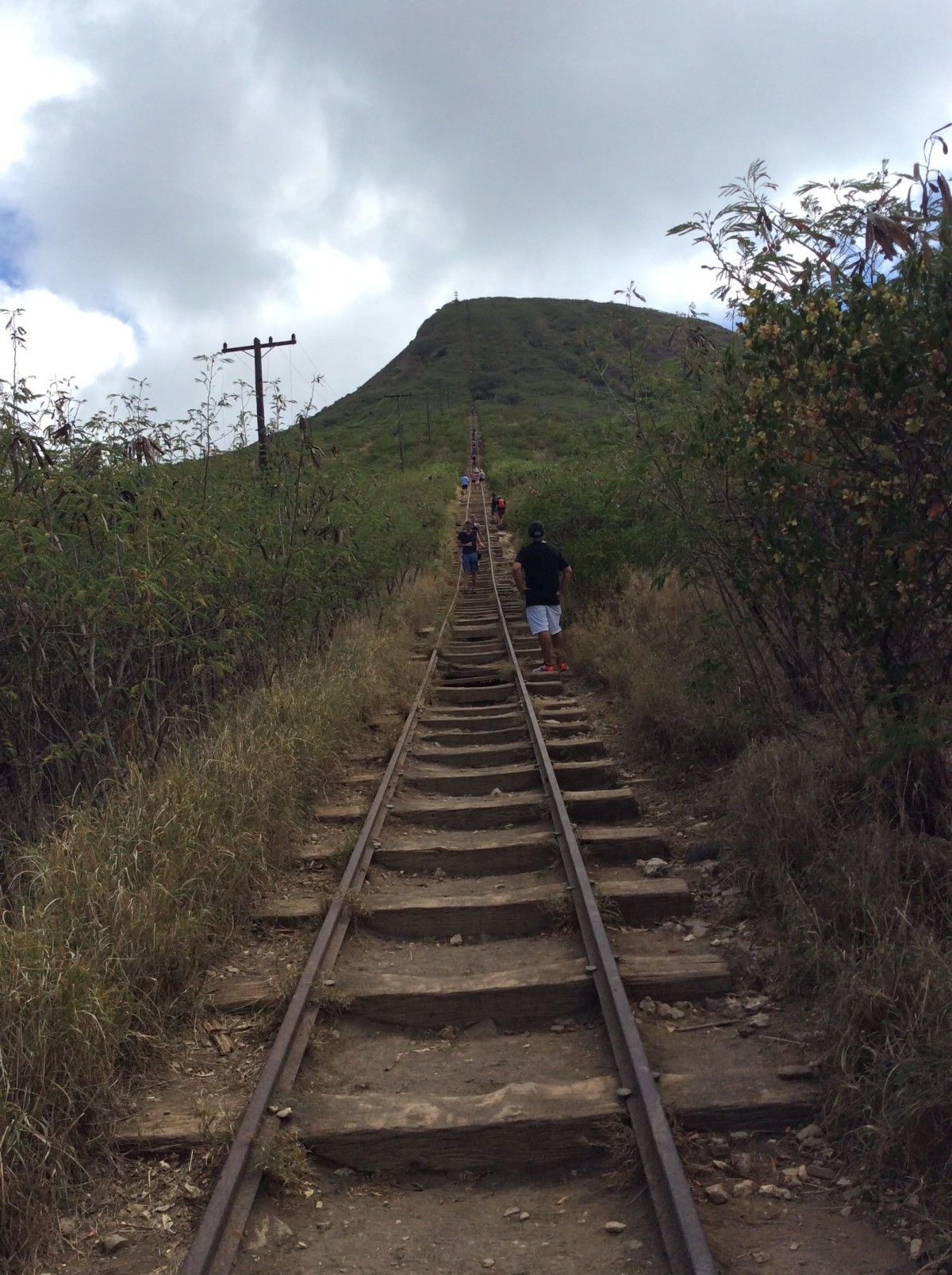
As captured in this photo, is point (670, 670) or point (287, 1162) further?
point (670, 670)

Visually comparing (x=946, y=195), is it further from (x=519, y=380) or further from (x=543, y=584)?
(x=519, y=380)

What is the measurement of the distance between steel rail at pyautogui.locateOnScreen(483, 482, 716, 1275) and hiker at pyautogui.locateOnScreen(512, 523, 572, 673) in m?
6.46

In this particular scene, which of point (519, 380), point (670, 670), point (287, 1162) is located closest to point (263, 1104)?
point (287, 1162)

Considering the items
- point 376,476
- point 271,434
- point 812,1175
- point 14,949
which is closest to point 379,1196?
point 812,1175

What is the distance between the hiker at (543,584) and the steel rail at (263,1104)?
6.37 meters

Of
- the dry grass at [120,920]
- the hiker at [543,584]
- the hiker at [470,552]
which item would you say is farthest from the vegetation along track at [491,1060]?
the hiker at [470,552]

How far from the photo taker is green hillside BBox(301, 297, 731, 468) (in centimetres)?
812

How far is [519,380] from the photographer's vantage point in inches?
4719

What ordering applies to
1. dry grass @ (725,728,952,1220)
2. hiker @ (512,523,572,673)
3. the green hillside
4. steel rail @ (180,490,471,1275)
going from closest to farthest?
steel rail @ (180,490,471,1275), dry grass @ (725,728,952,1220), the green hillside, hiker @ (512,523,572,673)

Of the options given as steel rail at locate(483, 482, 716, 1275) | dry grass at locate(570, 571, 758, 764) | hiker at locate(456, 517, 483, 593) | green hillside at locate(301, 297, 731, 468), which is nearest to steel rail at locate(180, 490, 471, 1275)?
steel rail at locate(483, 482, 716, 1275)

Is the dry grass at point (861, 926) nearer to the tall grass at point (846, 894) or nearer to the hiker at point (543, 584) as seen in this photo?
the tall grass at point (846, 894)

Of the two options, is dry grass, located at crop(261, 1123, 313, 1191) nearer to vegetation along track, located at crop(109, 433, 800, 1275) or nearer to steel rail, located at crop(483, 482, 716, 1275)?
vegetation along track, located at crop(109, 433, 800, 1275)

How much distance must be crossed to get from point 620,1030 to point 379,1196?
1.13 meters

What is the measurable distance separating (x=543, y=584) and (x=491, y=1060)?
8.55 m
